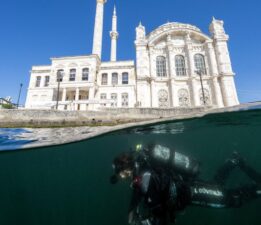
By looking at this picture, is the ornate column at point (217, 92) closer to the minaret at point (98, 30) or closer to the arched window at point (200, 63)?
the arched window at point (200, 63)

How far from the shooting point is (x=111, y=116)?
57.4 feet

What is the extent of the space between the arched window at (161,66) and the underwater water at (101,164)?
18066 millimetres

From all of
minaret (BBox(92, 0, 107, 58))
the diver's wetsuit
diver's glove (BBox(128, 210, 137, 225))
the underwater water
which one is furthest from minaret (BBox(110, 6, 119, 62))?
diver's glove (BBox(128, 210, 137, 225))

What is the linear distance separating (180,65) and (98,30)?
18.7 m

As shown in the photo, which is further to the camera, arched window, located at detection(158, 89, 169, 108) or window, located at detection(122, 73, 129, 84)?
window, located at detection(122, 73, 129, 84)

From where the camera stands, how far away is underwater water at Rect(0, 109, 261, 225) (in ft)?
37.5

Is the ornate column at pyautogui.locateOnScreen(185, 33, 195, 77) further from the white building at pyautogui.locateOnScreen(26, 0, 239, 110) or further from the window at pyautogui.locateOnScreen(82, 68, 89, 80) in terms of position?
the window at pyautogui.locateOnScreen(82, 68, 89, 80)

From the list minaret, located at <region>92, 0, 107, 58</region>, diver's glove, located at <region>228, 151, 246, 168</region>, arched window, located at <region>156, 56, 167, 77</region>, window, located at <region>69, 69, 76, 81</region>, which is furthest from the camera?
minaret, located at <region>92, 0, 107, 58</region>

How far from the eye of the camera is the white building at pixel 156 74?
1190 inches

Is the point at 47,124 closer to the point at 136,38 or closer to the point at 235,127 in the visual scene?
the point at 235,127

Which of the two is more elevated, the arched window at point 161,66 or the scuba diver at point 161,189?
the arched window at point 161,66

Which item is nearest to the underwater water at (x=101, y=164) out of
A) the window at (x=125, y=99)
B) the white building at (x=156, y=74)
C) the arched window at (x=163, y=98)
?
the arched window at (x=163, y=98)

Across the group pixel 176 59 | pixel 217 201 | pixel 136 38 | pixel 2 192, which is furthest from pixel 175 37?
pixel 2 192

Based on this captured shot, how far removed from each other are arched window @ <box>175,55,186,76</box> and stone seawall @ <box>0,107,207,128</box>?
1645 centimetres
